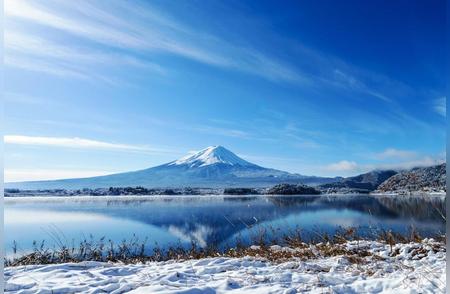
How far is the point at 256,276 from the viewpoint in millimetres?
4672

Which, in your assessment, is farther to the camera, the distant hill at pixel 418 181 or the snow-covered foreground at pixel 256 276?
the distant hill at pixel 418 181

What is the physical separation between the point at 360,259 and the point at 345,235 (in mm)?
2430

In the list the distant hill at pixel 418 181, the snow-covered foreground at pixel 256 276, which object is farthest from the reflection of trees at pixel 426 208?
the snow-covered foreground at pixel 256 276

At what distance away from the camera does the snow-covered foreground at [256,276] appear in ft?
13.3

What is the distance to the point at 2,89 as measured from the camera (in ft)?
8.29

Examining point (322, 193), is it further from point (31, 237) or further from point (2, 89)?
point (2, 89)

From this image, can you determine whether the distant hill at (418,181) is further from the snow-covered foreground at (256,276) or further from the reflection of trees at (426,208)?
the snow-covered foreground at (256,276)

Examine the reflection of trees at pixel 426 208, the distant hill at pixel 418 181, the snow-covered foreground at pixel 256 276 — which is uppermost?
the distant hill at pixel 418 181

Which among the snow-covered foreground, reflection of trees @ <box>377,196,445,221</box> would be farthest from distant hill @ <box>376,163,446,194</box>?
the snow-covered foreground

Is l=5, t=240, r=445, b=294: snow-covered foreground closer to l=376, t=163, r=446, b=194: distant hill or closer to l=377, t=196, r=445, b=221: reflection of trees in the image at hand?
l=377, t=196, r=445, b=221: reflection of trees

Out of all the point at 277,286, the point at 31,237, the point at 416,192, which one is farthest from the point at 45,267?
the point at 31,237

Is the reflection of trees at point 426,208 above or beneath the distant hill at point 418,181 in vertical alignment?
beneath

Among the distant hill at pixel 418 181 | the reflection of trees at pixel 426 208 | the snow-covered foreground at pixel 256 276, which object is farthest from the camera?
the reflection of trees at pixel 426 208

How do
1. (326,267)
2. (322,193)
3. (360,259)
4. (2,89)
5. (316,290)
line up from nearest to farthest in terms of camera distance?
(2,89) < (316,290) < (326,267) < (360,259) < (322,193)
